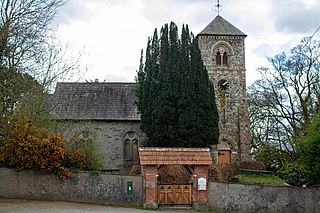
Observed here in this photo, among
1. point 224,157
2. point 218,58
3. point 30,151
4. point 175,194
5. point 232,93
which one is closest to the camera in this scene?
→ point 175,194

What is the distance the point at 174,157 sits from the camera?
1858 centimetres

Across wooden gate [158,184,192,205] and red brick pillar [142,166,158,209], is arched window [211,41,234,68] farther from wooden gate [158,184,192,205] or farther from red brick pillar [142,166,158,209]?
red brick pillar [142,166,158,209]

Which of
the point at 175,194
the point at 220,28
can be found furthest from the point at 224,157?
the point at 175,194

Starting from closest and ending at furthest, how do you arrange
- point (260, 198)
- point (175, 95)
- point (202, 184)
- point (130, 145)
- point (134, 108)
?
point (260, 198) → point (202, 184) → point (175, 95) → point (130, 145) → point (134, 108)

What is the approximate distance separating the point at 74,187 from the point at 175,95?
34.7ft

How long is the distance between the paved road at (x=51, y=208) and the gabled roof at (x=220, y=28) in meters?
20.3

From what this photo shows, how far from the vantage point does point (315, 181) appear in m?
18.7

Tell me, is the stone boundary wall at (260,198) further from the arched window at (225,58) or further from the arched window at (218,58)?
the arched window at (225,58)

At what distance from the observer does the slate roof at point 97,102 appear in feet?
106

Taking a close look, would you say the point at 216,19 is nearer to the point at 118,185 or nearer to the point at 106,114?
the point at 106,114

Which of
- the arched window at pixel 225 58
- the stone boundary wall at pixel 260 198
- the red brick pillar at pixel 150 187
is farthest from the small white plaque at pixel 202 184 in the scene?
the arched window at pixel 225 58

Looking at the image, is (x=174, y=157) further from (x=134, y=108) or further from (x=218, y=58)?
(x=218, y=58)

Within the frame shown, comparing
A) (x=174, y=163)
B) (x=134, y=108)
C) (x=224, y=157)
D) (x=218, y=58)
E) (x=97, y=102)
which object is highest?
(x=218, y=58)

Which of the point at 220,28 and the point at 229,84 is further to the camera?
the point at 220,28
